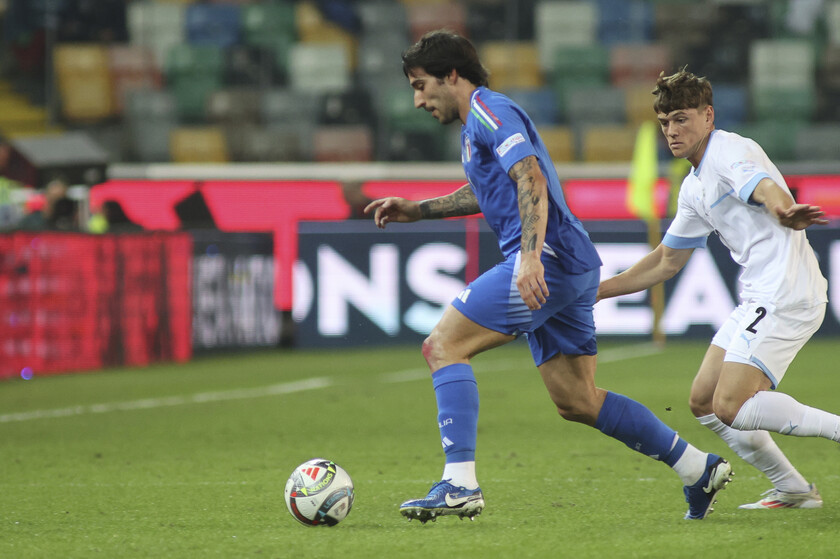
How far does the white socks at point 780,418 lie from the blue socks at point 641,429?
313 mm

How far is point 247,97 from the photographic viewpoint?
17750mm

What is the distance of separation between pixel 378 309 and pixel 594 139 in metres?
4.06

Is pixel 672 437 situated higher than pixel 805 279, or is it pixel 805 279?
pixel 805 279

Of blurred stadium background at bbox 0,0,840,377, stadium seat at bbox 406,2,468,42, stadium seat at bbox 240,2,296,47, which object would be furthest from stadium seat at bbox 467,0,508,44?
stadium seat at bbox 240,2,296,47

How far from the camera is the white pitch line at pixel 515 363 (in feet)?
38.0

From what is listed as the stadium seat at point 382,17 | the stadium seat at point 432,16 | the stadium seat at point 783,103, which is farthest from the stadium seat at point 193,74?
the stadium seat at point 783,103

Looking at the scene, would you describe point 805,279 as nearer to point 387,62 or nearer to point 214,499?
point 214,499


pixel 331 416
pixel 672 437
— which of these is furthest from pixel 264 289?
pixel 672 437

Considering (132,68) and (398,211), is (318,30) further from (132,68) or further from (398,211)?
(398,211)

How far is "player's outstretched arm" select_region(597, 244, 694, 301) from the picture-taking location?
16.4 ft

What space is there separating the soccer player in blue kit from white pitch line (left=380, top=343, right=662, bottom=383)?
6521 mm

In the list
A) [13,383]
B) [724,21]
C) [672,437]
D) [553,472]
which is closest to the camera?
[672,437]

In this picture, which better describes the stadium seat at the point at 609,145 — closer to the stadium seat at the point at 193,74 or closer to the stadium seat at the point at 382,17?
the stadium seat at the point at 382,17

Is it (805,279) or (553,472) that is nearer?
(805,279)
